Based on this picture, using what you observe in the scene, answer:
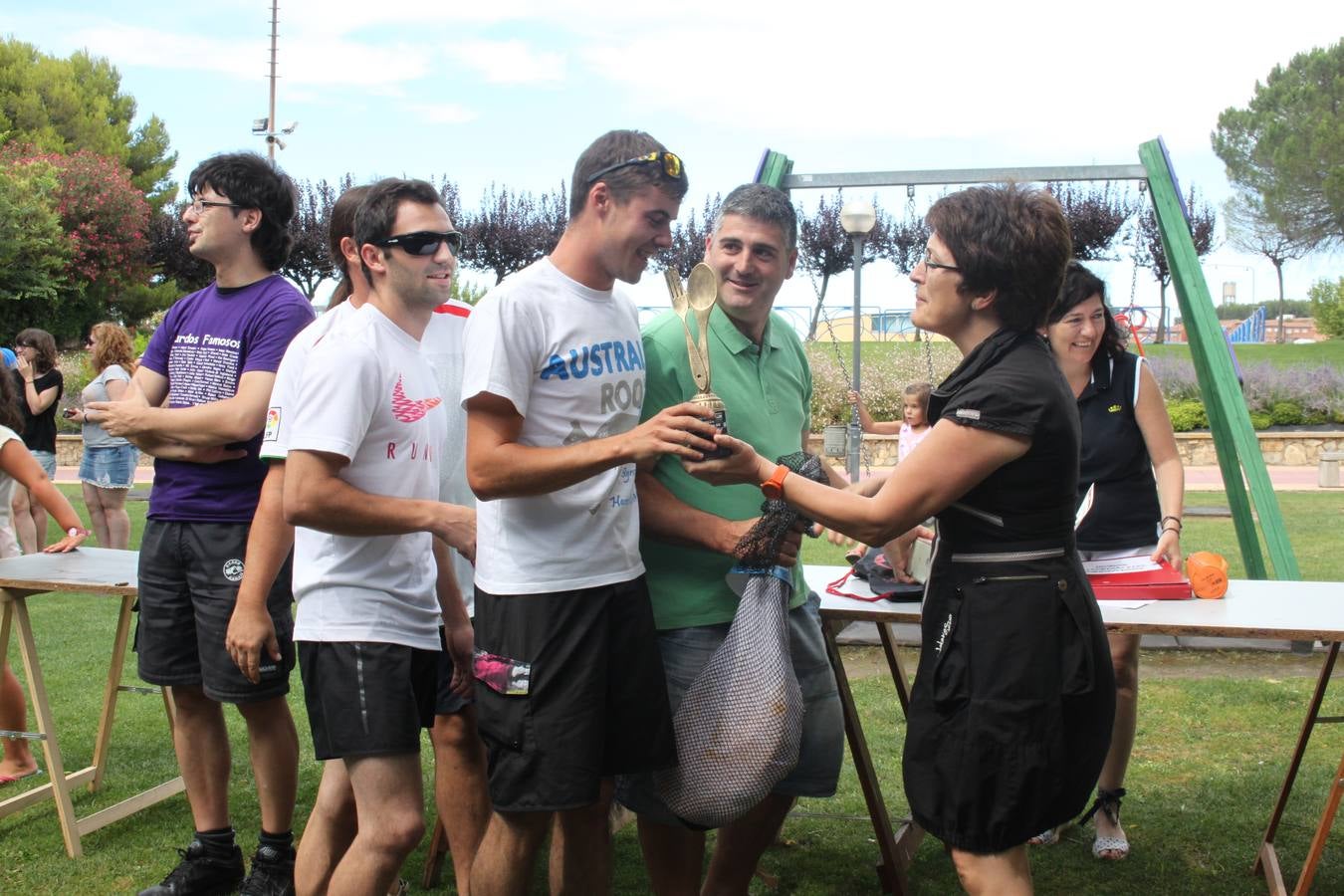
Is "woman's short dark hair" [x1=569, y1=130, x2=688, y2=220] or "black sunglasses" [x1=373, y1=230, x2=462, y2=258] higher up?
"woman's short dark hair" [x1=569, y1=130, x2=688, y2=220]

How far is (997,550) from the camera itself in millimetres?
2311

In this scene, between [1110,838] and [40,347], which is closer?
[1110,838]

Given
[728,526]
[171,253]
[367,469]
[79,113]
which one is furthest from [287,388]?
[79,113]

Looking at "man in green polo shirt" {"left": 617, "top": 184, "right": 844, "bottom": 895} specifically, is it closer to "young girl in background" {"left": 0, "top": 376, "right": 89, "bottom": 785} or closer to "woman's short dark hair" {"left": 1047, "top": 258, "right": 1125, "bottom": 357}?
"woman's short dark hair" {"left": 1047, "top": 258, "right": 1125, "bottom": 357}

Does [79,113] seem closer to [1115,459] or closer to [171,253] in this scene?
[171,253]

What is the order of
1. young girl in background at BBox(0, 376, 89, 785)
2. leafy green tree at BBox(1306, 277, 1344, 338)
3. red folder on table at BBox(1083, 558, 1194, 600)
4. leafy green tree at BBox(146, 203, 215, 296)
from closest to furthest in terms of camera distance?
red folder on table at BBox(1083, 558, 1194, 600) → young girl in background at BBox(0, 376, 89, 785) → leafy green tree at BBox(146, 203, 215, 296) → leafy green tree at BBox(1306, 277, 1344, 338)

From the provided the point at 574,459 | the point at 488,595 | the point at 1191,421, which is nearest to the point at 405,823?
the point at 488,595

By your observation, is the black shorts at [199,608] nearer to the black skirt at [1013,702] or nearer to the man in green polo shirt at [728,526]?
the man in green polo shirt at [728,526]

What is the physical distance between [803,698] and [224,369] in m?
1.84

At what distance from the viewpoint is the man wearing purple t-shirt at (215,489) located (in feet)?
10.8

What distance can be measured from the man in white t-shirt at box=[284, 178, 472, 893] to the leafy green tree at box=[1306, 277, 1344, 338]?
48.2 meters

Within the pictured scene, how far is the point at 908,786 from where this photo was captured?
2.41 m

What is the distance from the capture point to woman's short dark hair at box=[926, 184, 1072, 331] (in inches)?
91.8

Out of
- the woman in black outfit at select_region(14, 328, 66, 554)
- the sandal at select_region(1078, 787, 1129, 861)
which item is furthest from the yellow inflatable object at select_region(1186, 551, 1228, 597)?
the woman in black outfit at select_region(14, 328, 66, 554)
